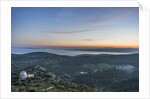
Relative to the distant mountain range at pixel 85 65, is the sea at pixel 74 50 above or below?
above

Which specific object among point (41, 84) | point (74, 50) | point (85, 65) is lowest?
point (41, 84)

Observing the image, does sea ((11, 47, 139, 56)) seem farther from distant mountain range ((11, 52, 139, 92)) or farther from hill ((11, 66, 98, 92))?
hill ((11, 66, 98, 92))

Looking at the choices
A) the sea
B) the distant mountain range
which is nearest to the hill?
the distant mountain range

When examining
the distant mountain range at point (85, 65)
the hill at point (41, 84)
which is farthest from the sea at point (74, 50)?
the hill at point (41, 84)

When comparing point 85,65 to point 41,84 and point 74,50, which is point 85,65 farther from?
point 41,84

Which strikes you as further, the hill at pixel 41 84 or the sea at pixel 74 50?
the sea at pixel 74 50

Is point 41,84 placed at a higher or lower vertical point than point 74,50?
lower

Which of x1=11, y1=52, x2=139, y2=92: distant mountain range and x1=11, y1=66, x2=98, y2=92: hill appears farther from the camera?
x1=11, y1=52, x2=139, y2=92: distant mountain range

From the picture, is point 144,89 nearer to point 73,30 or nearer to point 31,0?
point 73,30

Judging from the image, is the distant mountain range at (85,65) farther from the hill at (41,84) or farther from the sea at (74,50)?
the hill at (41,84)

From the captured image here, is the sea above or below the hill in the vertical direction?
above

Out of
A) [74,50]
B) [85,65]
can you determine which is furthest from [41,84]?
[85,65]

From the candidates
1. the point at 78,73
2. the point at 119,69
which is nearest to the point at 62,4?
the point at 78,73
